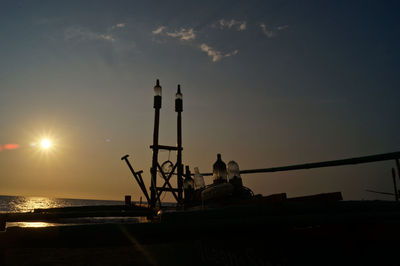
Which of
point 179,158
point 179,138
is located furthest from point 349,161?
point 179,138

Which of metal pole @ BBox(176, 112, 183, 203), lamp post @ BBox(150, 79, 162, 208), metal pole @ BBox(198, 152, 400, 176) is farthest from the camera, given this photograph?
metal pole @ BBox(176, 112, 183, 203)

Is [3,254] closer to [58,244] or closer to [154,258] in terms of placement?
[58,244]

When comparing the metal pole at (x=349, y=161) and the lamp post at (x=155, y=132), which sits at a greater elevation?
the lamp post at (x=155, y=132)

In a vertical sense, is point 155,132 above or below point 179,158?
above

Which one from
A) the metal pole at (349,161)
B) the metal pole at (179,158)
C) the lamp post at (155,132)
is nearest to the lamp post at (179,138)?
the metal pole at (179,158)

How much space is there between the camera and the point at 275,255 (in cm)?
228

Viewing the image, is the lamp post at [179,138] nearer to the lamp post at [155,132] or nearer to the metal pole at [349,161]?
the lamp post at [155,132]

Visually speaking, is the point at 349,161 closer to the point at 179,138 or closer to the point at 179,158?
the point at 179,158

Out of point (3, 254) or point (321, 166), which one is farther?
point (321, 166)

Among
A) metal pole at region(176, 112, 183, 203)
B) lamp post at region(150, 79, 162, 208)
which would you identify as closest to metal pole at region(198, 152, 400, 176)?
lamp post at region(150, 79, 162, 208)

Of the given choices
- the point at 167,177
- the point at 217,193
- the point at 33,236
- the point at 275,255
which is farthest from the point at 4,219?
the point at 167,177

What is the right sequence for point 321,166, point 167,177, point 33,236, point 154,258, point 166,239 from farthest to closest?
point 167,177, point 154,258, point 321,166, point 166,239, point 33,236

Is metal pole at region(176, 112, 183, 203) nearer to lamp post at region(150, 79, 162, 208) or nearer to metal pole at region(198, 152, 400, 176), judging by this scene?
lamp post at region(150, 79, 162, 208)

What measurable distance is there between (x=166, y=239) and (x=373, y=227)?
5.02ft
